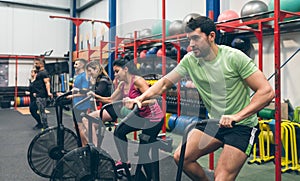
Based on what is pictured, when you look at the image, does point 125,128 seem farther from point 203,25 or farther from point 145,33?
point 145,33

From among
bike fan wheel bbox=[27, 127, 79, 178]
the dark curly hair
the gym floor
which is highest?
the dark curly hair

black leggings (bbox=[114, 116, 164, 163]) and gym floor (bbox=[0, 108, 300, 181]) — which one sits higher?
black leggings (bbox=[114, 116, 164, 163])

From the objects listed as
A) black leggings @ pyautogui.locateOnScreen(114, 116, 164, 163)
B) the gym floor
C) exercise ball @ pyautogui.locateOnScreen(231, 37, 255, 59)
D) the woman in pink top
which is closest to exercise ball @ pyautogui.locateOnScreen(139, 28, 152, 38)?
exercise ball @ pyautogui.locateOnScreen(231, 37, 255, 59)

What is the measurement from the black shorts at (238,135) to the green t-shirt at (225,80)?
1.6 inches

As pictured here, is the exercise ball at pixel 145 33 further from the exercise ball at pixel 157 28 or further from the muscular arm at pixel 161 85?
the muscular arm at pixel 161 85

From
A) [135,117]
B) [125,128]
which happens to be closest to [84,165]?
[125,128]

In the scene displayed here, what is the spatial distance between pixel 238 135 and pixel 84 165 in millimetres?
980

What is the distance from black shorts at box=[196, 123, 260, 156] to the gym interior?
0.99ft

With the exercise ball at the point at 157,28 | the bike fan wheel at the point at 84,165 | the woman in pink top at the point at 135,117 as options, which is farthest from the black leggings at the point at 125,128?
the exercise ball at the point at 157,28

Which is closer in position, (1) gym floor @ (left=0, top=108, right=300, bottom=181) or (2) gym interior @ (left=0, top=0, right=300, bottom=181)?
(2) gym interior @ (left=0, top=0, right=300, bottom=181)

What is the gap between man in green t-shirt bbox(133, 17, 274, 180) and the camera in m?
1.36

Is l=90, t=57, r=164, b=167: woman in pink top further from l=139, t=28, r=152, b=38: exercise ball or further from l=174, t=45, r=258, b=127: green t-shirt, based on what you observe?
l=139, t=28, r=152, b=38: exercise ball

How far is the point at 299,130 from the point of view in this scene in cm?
281

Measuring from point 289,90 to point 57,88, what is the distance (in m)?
6.80
